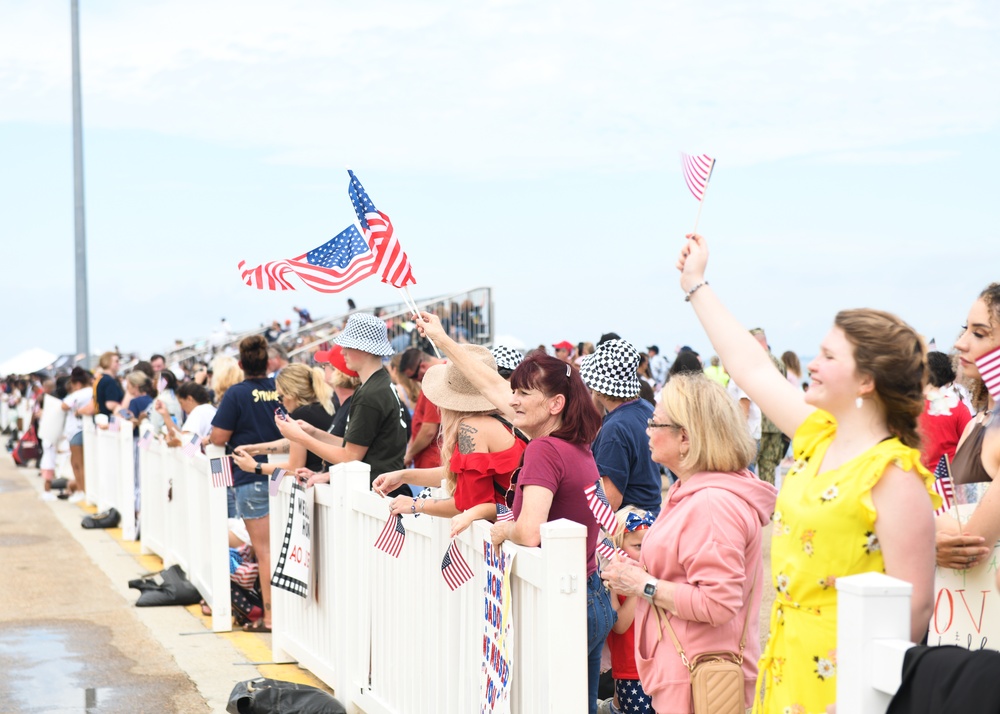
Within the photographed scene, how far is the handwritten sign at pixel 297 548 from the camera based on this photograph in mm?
6723

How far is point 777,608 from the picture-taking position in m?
3.05

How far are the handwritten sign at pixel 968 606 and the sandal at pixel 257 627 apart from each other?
6.22m

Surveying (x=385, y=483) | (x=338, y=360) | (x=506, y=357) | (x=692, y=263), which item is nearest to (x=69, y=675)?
(x=338, y=360)

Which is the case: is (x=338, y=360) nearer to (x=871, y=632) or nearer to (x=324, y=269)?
(x=324, y=269)

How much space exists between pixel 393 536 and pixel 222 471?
3.53 meters

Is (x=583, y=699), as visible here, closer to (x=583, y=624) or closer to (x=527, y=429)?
(x=583, y=624)

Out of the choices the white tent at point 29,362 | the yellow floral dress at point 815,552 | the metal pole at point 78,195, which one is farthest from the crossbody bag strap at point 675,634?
the white tent at point 29,362

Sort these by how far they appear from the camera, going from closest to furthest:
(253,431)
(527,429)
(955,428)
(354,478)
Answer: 1. (527,429)
2. (955,428)
3. (354,478)
4. (253,431)

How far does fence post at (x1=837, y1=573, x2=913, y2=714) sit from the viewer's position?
2236 mm

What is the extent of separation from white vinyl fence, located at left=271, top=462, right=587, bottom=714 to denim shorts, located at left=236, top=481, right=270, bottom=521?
804 millimetres

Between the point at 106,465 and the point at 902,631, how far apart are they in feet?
46.7

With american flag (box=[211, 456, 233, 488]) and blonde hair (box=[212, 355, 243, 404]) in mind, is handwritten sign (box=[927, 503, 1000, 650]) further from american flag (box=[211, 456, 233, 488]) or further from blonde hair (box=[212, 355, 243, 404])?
blonde hair (box=[212, 355, 243, 404])

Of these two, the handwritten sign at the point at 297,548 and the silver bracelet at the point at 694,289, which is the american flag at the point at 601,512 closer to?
the silver bracelet at the point at 694,289

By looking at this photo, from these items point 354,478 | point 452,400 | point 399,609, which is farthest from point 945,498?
point 354,478
